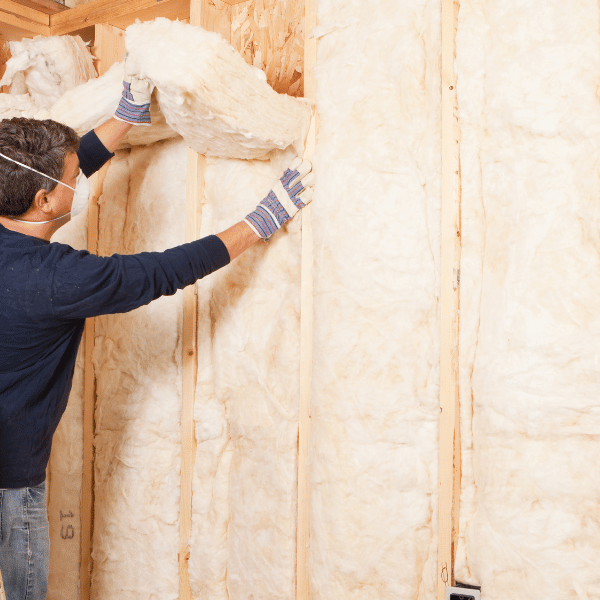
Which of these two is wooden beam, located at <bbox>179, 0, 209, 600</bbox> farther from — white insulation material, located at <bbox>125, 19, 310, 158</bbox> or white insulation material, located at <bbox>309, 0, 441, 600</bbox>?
white insulation material, located at <bbox>309, 0, 441, 600</bbox>

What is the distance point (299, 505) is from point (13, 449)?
876 millimetres

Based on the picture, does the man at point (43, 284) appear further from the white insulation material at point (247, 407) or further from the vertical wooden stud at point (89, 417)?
Answer: the vertical wooden stud at point (89, 417)

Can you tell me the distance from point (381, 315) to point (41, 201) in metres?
1.03

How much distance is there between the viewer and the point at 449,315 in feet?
5.08

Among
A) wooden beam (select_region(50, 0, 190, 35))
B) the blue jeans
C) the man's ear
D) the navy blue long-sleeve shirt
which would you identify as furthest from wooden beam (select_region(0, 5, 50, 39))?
the blue jeans

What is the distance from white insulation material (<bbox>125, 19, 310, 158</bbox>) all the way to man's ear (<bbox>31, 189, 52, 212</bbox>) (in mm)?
430

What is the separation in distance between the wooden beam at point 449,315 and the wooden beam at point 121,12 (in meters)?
1.15

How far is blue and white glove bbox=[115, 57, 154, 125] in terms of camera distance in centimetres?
157

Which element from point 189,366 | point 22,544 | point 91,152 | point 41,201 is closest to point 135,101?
point 91,152

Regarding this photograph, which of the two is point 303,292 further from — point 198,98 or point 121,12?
point 121,12

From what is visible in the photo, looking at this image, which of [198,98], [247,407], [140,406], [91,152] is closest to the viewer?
A: [198,98]

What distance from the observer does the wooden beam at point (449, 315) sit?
5.07 ft

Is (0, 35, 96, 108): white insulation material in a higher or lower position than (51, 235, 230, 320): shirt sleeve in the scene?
higher

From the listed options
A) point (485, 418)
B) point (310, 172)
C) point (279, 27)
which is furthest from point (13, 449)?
point (279, 27)
